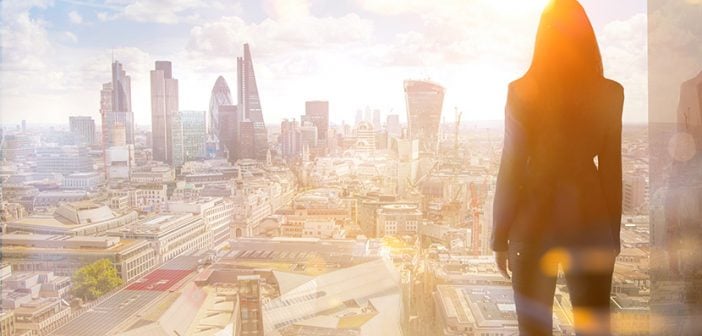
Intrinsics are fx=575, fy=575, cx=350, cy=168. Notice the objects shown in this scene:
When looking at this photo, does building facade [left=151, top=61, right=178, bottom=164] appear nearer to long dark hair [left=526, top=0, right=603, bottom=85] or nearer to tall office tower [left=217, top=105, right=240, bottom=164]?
tall office tower [left=217, top=105, right=240, bottom=164]

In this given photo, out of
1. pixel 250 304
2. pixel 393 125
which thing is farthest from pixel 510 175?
pixel 393 125

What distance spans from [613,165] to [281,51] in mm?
2198

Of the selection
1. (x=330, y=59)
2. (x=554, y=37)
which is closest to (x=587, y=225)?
(x=554, y=37)

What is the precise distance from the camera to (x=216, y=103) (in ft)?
11.7

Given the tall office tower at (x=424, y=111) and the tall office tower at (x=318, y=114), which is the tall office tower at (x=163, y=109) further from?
the tall office tower at (x=424, y=111)

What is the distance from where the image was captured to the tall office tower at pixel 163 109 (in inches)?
123

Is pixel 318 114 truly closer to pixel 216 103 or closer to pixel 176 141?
pixel 216 103

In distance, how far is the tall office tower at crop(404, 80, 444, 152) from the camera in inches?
129

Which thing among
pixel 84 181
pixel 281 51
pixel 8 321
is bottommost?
pixel 8 321

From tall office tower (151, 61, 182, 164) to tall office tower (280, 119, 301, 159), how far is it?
0.64 metres

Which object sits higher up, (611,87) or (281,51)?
(281,51)

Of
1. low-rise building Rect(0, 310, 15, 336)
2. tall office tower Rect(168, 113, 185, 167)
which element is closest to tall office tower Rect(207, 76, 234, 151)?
tall office tower Rect(168, 113, 185, 167)

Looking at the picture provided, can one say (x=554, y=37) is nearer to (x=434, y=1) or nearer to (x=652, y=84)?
(x=652, y=84)

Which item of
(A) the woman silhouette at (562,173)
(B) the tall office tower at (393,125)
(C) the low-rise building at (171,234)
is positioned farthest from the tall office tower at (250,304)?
(A) the woman silhouette at (562,173)
